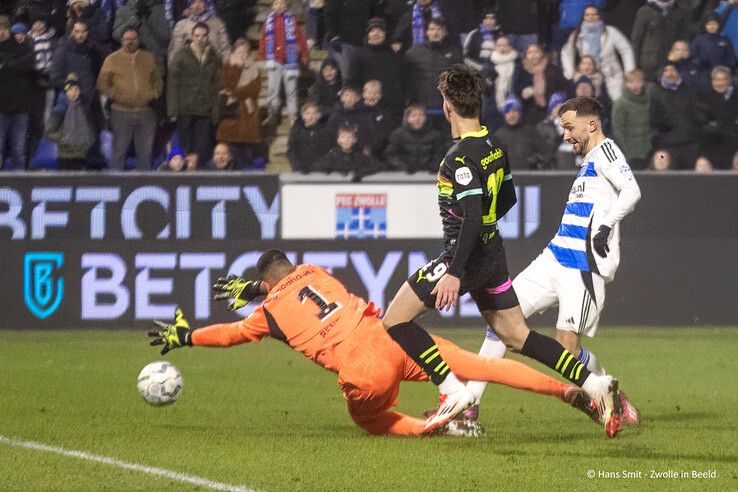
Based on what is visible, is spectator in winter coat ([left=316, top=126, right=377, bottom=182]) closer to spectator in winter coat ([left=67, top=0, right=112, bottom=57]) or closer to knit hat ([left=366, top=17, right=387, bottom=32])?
knit hat ([left=366, top=17, right=387, bottom=32])

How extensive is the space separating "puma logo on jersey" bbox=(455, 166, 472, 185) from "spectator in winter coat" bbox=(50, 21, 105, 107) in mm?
8321

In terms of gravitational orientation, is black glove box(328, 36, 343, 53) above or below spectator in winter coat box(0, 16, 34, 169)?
above

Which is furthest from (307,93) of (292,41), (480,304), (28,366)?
(480,304)

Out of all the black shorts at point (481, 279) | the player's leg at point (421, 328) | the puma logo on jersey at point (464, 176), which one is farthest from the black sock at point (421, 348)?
the puma logo on jersey at point (464, 176)

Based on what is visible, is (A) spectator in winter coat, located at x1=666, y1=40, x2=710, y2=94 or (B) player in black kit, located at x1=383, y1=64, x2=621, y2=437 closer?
(B) player in black kit, located at x1=383, y1=64, x2=621, y2=437

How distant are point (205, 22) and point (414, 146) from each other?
8.66 ft

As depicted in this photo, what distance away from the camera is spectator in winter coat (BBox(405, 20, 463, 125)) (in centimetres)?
1488

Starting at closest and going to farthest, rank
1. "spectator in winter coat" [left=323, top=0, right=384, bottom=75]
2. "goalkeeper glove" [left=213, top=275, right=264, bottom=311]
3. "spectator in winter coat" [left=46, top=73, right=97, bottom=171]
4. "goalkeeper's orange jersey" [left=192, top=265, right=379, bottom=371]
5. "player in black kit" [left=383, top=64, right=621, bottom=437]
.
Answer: "player in black kit" [left=383, top=64, right=621, bottom=437] → "goalkeeper's orange jersey" [left=192, top=265, right=379, bottom=371] → "goalkeeper glove" [left=213, top=275, right=264, bottom=311] → "spectator in winter coat" [left=46, top=73, right=97, bottom=171] → "spectator in winter coat" [left=323, top=0, right=384, bottom=75]

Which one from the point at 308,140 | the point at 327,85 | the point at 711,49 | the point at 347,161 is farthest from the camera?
the point at 711,49

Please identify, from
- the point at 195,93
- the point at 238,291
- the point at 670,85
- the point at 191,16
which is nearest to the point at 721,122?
the point at 670,85

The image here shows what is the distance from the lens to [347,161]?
46.8 feet

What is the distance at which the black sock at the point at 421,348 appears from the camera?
284 inches

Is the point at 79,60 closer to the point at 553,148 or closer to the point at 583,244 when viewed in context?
the point at 553,148

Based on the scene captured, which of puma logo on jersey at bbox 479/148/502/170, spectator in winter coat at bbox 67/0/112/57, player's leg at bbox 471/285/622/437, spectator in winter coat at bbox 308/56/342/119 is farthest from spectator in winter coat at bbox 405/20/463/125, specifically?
puma logo on jersey at bbox 479/148/502/170
